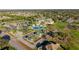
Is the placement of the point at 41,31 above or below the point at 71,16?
below

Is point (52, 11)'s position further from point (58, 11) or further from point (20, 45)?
point (20, 45)

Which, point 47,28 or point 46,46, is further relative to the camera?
point 47,28
